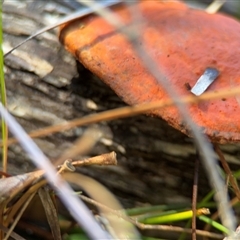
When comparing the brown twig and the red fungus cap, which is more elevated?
the red fungus cap

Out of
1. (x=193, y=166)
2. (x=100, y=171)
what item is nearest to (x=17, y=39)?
(x=100, y=171)

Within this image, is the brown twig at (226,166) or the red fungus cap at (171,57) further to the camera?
the brown twig at (226,166)

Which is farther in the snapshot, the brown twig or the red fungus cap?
the brown twig

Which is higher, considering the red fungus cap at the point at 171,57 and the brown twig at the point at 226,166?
the red fungus cap at the point at 171,57

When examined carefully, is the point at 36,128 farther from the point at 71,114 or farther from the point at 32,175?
the point at 32,175
